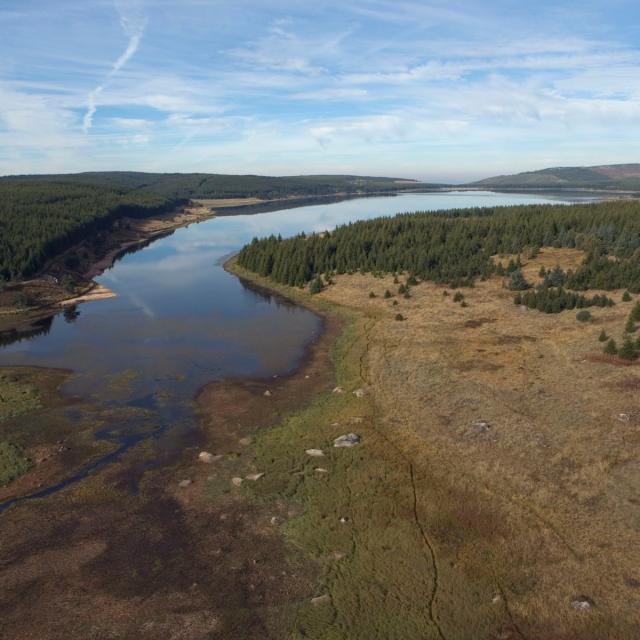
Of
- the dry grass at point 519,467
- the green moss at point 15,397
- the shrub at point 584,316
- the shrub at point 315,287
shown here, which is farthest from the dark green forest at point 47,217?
the shrub at point 584,316

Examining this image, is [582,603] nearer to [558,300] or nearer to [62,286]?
[558,300]

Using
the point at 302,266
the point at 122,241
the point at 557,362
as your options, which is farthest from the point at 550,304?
the point at 122,241

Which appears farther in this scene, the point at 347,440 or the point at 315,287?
the point at 315,287

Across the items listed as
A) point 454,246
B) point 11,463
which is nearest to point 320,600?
point 11,463

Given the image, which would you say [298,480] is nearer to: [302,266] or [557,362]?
[557,362]

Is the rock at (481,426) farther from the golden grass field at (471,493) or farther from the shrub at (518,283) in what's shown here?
the shrub at (518,283)

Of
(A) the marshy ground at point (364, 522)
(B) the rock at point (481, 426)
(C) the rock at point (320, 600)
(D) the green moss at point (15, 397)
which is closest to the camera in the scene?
(A) the marshy ground at point (364, 522)
